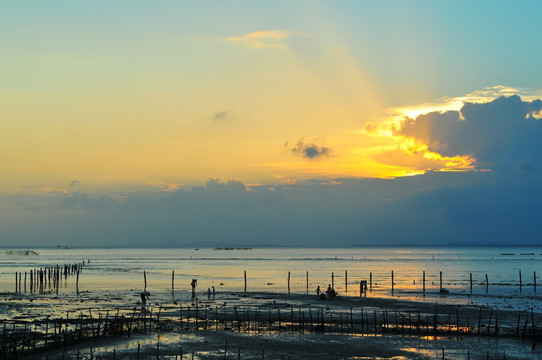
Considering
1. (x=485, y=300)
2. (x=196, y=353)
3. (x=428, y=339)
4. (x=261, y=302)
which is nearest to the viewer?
(x=196, y=353)

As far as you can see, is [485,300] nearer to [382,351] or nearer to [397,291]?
[397,291]

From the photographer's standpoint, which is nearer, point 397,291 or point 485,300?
point 485,300

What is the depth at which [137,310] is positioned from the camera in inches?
1880

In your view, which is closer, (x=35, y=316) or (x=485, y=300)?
(x=35, y=316)

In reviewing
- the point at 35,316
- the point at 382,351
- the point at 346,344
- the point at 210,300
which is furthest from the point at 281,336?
the point at 210,300

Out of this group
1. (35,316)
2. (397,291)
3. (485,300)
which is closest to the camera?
(35,316)

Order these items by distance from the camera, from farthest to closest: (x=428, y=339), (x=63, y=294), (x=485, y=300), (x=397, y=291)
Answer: (x=397, y=291)
(x=63, y=294)
(x=485, y=300)
(x=428, y=339)

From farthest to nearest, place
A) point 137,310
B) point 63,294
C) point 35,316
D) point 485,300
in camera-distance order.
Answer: point 63,294 < point 485,300 < point 137,310 < point 35,316

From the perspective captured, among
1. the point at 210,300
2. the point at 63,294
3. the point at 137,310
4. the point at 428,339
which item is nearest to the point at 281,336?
the point at 428,339

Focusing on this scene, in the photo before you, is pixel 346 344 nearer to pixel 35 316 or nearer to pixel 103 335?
pixel 103 335

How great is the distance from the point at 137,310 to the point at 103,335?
46.0 feet

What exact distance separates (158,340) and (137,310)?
15.0 m

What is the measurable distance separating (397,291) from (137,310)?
36.9m

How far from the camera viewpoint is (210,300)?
58.1m
